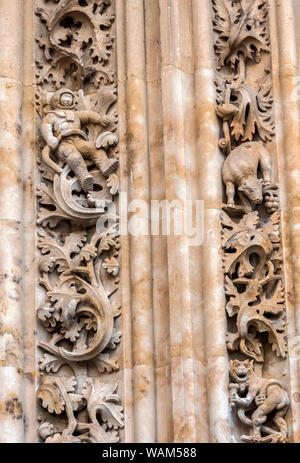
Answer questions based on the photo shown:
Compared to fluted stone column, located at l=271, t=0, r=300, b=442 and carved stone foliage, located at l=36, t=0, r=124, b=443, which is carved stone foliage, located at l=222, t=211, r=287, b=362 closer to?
fluted stone column, located at l=271, t=0, r=300, b=442

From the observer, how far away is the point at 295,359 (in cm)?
750

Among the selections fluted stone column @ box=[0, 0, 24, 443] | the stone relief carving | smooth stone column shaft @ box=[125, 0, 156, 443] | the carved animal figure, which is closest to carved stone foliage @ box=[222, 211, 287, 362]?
the stone relief carving

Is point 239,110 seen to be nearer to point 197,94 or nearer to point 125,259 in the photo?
point 197,94

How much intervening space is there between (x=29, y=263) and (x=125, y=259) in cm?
50

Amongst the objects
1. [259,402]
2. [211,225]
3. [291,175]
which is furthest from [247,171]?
[259,402]

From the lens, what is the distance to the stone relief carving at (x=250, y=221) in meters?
7.46

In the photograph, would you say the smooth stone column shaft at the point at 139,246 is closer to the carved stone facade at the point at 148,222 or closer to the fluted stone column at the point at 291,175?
the carved stone facade at the point at 148,222

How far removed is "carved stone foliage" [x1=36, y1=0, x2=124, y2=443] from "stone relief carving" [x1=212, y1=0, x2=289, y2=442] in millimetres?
596

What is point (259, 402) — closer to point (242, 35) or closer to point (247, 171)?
point (247, 171)

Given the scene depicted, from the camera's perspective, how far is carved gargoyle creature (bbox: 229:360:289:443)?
7.39 metres

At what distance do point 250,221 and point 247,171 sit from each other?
0.26 metres
